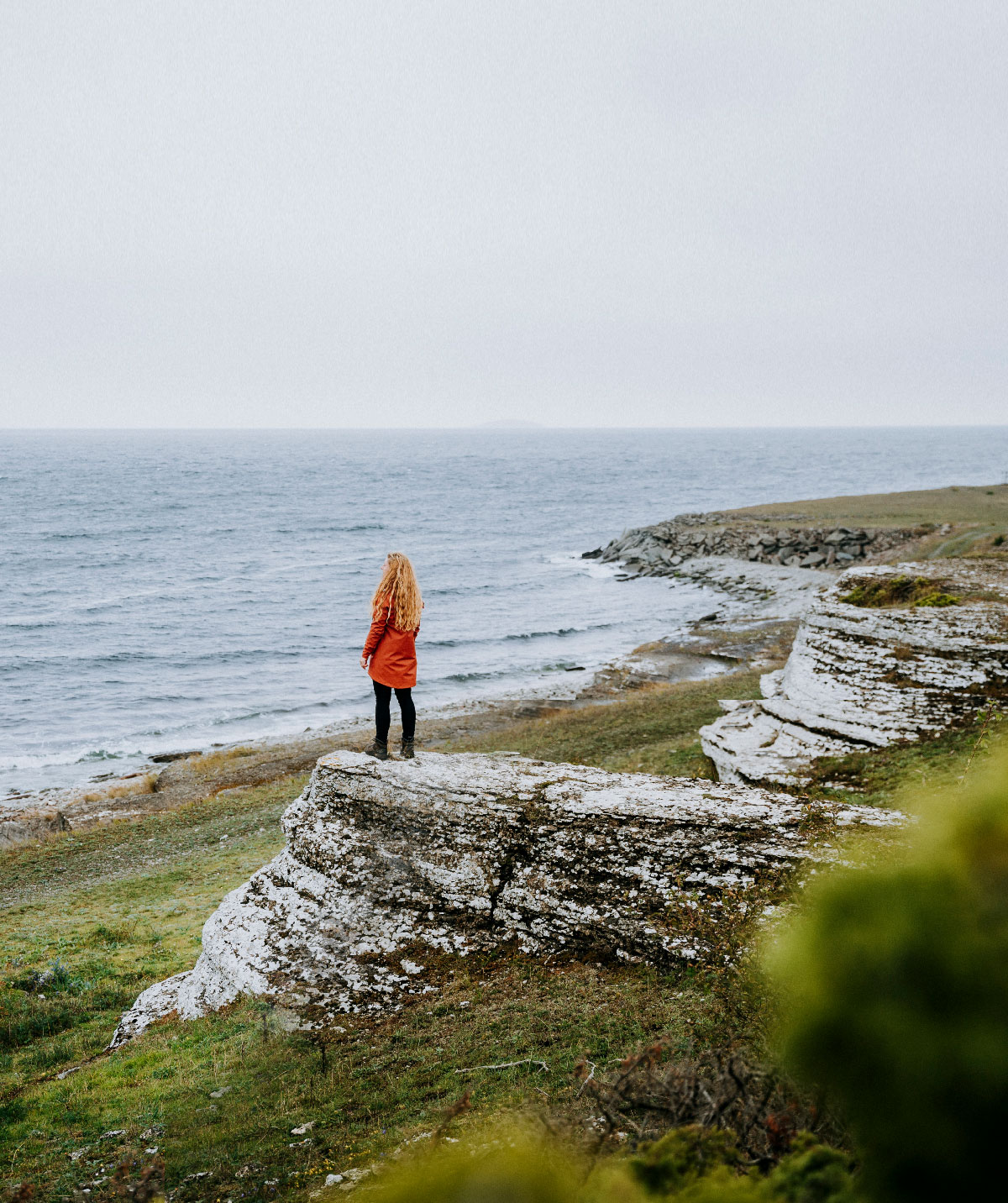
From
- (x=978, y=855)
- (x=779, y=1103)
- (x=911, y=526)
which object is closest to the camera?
(x=978, y=855)

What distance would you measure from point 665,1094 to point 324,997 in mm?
5625

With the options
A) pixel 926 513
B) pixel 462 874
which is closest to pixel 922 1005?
pixel 462 874

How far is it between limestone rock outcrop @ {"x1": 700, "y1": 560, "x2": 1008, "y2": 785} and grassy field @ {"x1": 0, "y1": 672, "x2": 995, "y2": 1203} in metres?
0.79

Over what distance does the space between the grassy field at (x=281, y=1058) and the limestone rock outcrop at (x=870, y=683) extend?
2.58 ft

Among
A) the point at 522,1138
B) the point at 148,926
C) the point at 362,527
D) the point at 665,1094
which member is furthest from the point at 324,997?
the point at 362,527

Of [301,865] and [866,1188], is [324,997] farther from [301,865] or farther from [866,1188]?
[866,1188]

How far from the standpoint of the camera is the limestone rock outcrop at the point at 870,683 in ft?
41.8

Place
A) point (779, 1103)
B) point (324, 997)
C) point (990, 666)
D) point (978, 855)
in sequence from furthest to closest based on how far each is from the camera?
point (990, 666), point (324, 997), point (779, 1103), point (978, 855)

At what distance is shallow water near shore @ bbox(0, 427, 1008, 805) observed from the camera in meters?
34.3

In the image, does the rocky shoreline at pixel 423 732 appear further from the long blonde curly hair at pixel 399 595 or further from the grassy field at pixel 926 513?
the long blonde curly hair at pixel 399 595

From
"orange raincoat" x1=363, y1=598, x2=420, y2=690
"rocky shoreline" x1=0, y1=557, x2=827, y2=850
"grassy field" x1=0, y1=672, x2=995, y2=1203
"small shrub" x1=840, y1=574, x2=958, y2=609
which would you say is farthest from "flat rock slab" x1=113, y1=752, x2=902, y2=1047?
"rocky shoreline" x1=0, y1=557, x2=827, y2=850

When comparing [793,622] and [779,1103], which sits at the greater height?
[779,1103]

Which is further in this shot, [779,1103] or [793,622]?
[793,622]

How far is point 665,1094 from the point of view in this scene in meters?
3.58
